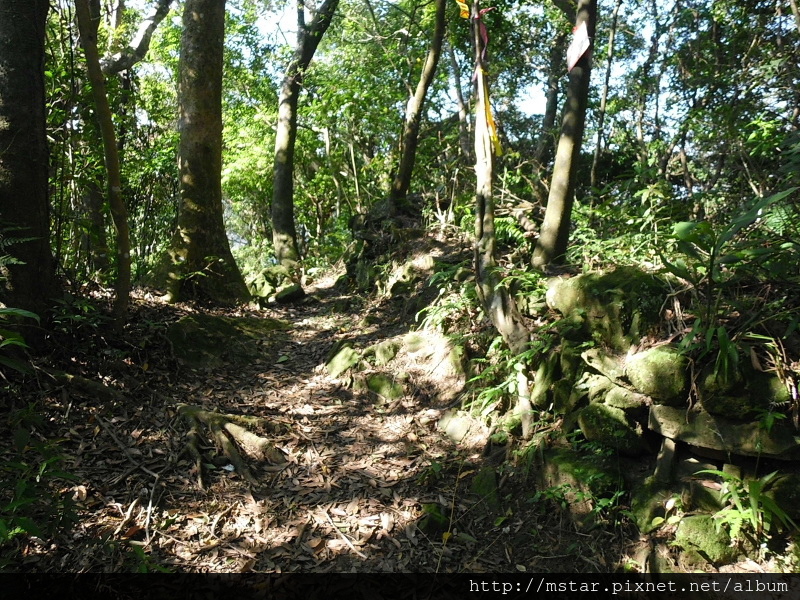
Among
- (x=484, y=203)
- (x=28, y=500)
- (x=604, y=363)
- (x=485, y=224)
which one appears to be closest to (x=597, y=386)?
(x=604, y=363)

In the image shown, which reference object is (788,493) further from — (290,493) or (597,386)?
(290,493)

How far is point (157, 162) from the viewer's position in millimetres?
7828

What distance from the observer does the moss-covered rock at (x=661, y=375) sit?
10.9 feet

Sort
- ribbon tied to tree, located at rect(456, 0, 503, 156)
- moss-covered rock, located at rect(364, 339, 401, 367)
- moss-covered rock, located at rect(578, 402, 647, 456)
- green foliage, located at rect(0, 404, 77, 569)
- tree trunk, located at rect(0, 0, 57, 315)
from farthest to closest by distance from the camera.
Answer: moss-covered rock, located at rect(364, 339, 401, 367)
ribbon tied to tree, located at rect(456, 0, 503, 156)
tree trunk, located at rect(0, 0, 57, 315)
moss-covered rock, located at rect(578, 402, 647, 456)
green foliage, located at rect(0, 404, 77, 569)

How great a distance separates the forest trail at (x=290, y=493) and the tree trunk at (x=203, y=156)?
197 centimetres

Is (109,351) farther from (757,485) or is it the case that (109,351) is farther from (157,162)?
(757,485)

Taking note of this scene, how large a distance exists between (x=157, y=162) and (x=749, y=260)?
7558 mm

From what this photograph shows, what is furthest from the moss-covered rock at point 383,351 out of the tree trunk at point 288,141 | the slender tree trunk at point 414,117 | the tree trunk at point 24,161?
the tree trunk at point 288,141

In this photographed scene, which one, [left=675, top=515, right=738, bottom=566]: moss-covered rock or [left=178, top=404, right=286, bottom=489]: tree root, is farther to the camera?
[left=178, top=404, right=286, bottom=489]: tree root

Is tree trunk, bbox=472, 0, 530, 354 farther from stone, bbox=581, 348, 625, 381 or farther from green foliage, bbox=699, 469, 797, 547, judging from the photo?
green foliage, bbox=699, 469, 797, 547

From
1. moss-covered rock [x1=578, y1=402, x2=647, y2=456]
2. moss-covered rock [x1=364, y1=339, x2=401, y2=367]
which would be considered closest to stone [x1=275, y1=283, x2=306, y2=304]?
moss-covered rock [x1=364, y1=339, x2=401, y2=367]

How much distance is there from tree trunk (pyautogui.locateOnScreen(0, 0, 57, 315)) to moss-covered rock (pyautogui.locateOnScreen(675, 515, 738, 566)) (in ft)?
15.7

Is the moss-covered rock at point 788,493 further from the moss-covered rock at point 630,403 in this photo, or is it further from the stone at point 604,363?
the stone at point 604,363

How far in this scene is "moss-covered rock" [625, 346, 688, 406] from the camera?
3324mm
